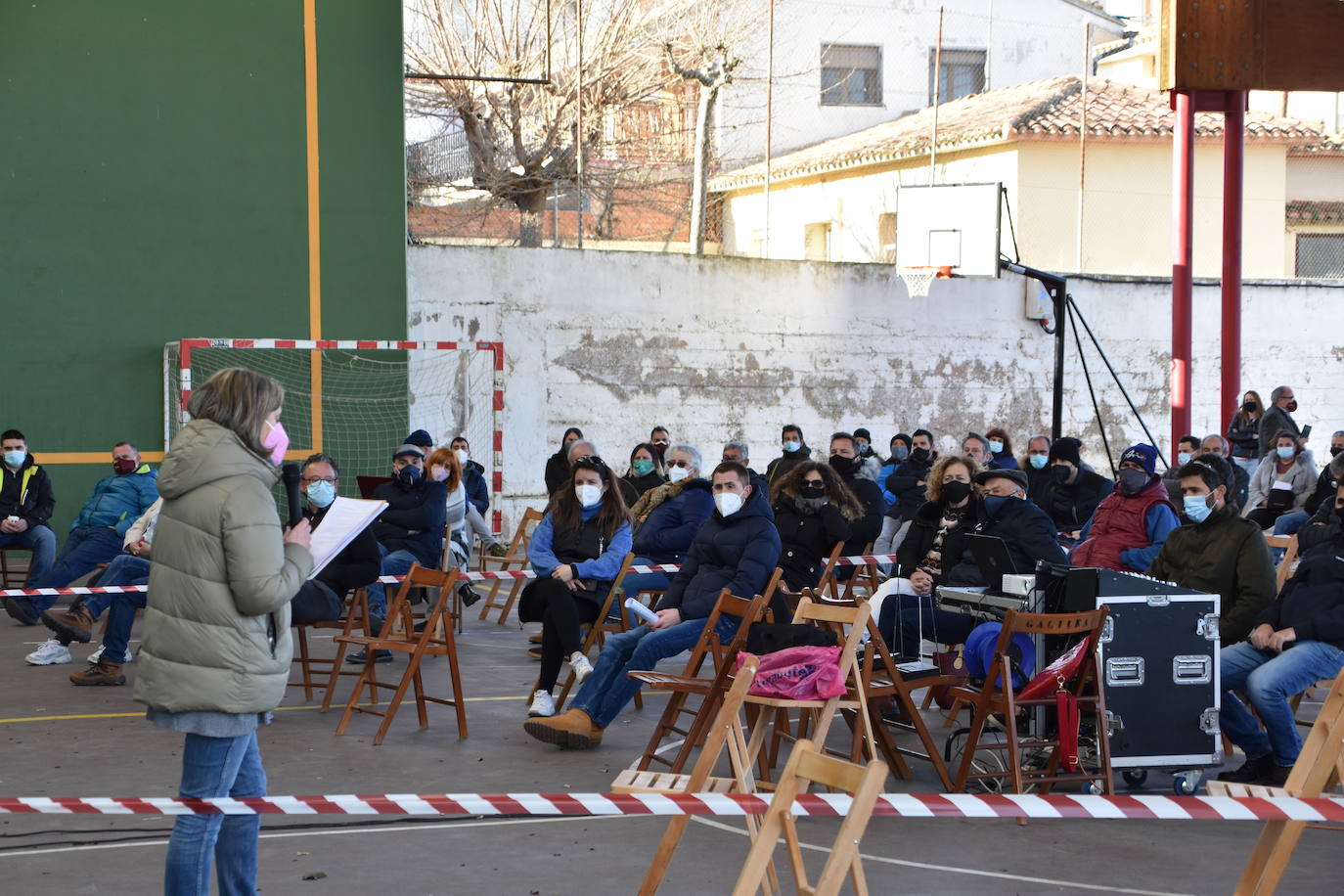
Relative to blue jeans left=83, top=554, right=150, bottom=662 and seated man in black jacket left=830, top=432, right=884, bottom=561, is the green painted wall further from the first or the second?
blue jeans left=83, top=554, right=150, bottom=662

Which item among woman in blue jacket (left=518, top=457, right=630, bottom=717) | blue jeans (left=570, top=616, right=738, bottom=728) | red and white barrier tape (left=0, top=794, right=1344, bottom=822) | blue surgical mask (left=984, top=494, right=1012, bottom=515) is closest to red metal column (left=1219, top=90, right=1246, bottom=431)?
blue surgical mask (left=984, top=494, right=1012, bottom=515)

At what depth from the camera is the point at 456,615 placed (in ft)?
36.7

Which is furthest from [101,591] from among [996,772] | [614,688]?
[996,772]

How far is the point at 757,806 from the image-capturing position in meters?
4.31

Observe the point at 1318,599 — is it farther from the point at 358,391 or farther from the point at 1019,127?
the point at 1019,127

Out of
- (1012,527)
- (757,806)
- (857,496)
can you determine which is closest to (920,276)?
(857,496)

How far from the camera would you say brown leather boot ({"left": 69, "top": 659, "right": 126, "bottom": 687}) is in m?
8.91

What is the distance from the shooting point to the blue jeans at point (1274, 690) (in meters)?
6.35

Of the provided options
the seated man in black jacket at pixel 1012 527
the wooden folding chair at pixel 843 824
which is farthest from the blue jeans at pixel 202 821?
the seated man in black jacket at pixel 1012 527

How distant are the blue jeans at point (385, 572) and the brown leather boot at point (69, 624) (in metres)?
1.78

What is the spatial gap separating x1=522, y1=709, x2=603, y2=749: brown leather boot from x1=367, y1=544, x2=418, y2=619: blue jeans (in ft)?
9.91

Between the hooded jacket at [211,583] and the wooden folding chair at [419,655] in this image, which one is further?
the wooden folding chair at [419,655]

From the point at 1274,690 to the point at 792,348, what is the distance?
12.2m

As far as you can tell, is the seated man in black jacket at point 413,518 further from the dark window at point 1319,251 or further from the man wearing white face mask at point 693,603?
the dark window at point 1319,251
